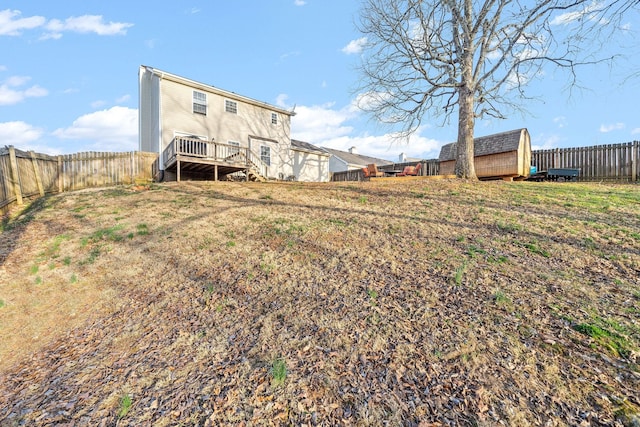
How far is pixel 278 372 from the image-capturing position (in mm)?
2395

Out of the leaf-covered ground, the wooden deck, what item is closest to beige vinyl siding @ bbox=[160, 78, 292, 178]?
the wooden deck

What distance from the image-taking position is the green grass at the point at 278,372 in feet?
7.60

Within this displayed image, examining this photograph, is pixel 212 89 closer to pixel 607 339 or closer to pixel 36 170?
pixel 36 170

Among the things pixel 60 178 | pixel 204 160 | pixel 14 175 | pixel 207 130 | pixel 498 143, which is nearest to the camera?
pixel 14 175

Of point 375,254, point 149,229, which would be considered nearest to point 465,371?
point 375,254

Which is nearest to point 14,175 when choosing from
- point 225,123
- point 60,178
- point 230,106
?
point 60,178

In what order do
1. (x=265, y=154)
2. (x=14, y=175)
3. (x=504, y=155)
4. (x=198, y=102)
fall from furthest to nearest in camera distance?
(x=265, y=154) < (x=198, y=102) < (x=504, y=155) < (x=14, y=175)

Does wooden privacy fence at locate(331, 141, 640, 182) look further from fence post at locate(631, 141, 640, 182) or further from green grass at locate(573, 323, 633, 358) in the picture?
green grass at locate(573, 323, 633, 358)

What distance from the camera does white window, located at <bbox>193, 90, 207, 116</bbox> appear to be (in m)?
14.9

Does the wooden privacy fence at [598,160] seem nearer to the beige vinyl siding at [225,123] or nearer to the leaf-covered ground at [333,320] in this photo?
the leaf-covered ground at [333,320]

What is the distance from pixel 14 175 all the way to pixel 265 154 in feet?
37.5

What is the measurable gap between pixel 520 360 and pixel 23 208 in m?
12.3

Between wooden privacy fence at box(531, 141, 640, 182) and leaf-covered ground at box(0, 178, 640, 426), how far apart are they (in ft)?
20.7

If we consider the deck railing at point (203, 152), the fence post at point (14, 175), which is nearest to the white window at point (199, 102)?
the deck railing at point (203, 152)
